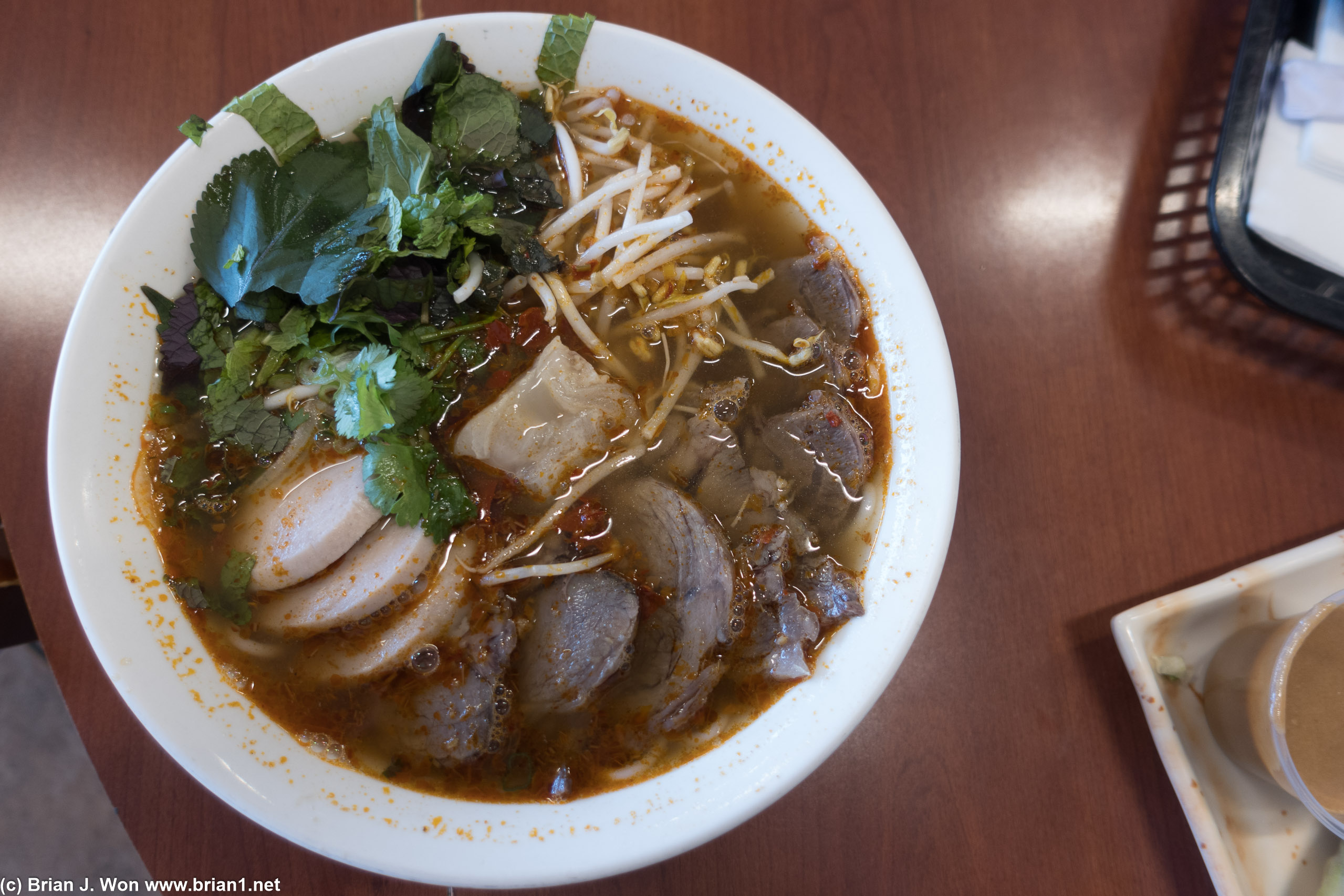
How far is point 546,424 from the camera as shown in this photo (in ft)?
5.47

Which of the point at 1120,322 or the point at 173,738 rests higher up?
the point at 1120,322

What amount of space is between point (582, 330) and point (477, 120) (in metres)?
0.53

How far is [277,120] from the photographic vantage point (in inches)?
59.3

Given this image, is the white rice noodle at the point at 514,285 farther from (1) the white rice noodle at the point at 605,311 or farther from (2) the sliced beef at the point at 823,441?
(2) the sliced beef at the point at 823,441

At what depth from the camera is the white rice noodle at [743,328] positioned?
1.80 meters

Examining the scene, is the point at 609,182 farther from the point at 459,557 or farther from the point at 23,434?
the point at 23,434

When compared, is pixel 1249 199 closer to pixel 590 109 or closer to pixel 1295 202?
pixel 1295 202

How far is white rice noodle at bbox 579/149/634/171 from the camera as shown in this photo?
5.92ft

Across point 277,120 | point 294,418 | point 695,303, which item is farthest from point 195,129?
point 695,303

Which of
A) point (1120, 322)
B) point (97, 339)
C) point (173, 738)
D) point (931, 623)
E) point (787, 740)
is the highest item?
point (97, 339)

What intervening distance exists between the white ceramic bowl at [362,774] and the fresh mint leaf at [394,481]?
47 cm

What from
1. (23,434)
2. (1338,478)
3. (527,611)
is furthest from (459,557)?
(1338,478)

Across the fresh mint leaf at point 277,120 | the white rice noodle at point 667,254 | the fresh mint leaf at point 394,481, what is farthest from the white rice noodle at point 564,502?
the fresh mint leaf at point 277,120

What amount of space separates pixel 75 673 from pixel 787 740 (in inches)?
65.5
